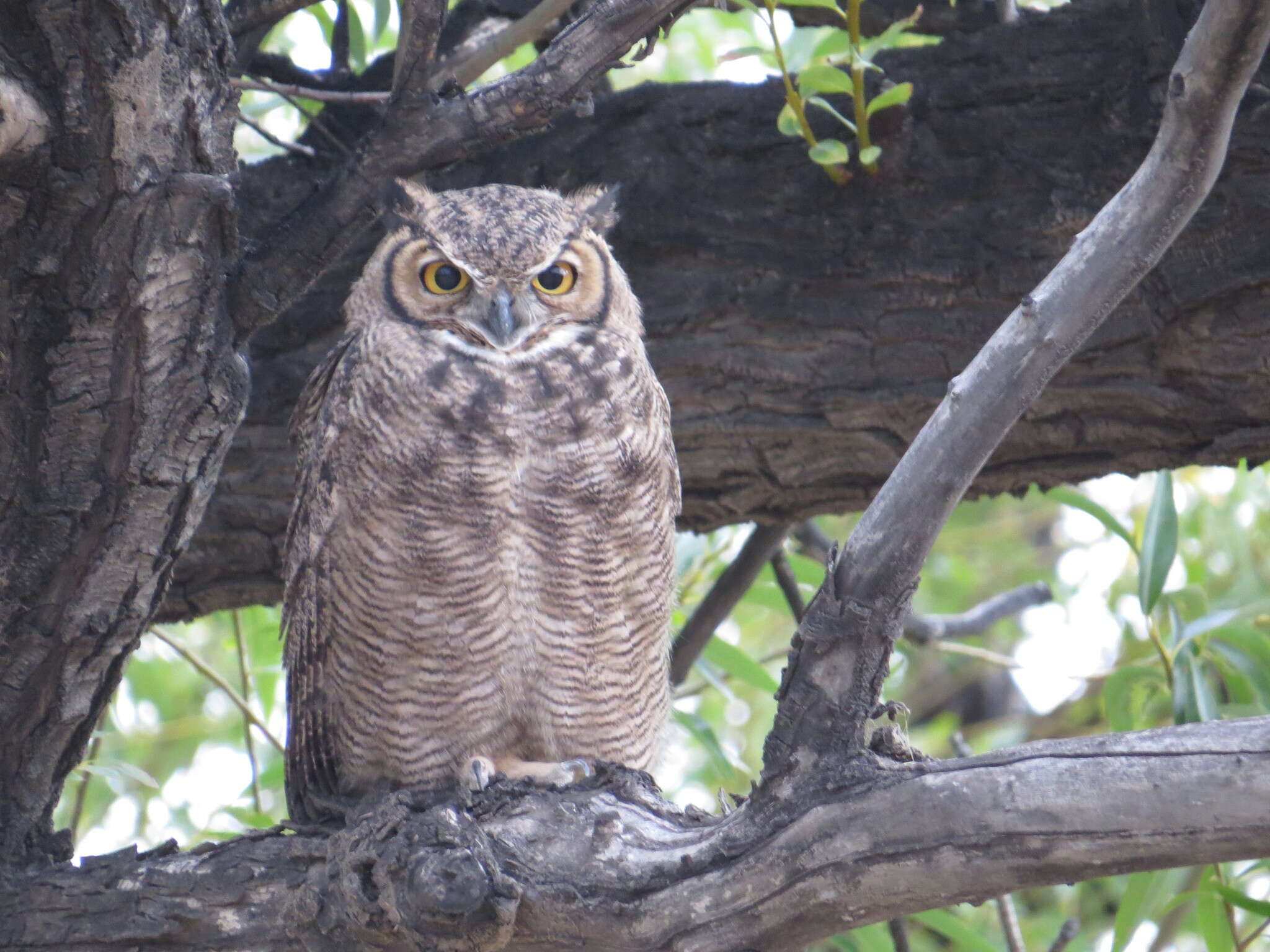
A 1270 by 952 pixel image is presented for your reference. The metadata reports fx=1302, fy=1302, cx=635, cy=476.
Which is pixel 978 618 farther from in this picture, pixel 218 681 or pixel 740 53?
pixel 218 681

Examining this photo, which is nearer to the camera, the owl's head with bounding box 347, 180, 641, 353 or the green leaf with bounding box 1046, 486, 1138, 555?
the owl's head with bounding box 347, 180, 641, 353

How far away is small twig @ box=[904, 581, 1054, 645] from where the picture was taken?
322cm

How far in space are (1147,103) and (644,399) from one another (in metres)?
1.09

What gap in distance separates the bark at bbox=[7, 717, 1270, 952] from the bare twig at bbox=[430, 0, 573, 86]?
4.07 feet

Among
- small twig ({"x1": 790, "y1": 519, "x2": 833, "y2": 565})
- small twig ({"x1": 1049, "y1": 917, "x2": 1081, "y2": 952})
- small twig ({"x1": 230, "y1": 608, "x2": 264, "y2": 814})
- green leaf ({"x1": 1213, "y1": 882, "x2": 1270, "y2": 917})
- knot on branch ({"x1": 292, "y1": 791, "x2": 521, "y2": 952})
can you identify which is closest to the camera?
knot on branch ({"x1": 292, "y1": 791, "x2": 521, "y2": 952})

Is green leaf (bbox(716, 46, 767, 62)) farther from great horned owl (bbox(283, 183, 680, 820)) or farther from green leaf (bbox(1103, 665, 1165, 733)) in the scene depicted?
green leaf (bbox(1103, 665, 1165, 733))


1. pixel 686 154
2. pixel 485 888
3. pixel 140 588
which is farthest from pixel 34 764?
pixel 686 154

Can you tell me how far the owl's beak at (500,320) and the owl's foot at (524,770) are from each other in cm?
71

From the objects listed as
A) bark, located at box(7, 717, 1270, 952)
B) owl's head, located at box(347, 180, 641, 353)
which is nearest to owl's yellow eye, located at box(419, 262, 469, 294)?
owl's head, located at box(347, 180, 641, 353)

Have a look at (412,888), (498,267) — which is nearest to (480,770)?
(412,888)

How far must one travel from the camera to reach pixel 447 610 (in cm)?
212

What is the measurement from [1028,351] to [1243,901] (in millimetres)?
1260

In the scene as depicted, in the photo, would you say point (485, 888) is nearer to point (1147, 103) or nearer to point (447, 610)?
point (447, 610)

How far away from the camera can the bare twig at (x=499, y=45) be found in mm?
2199
